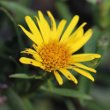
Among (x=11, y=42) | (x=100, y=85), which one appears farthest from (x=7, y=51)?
(x=100, y=85)

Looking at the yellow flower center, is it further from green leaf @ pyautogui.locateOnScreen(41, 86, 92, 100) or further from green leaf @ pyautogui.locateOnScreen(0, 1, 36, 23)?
green leaf @ pyautogui.locateOnScreen(0, 1, 36, 23)

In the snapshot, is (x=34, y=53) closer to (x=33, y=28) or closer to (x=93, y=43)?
(x=33, y=28)

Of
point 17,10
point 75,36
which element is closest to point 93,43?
point 75,36

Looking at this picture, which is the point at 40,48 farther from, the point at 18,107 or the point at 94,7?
the point at 94,7

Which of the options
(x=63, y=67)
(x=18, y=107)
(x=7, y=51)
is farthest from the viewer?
(x=7, y=51)

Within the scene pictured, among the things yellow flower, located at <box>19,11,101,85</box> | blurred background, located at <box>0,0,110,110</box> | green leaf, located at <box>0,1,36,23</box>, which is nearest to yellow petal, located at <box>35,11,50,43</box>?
yellow flower, located at <box>19,11,101,85</box>

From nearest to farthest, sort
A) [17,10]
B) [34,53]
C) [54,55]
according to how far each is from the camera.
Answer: [34,53] → [54,55] → [17,10]

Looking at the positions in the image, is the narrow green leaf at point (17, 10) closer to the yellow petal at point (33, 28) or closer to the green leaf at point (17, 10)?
the green leaf at point (17, 10)
